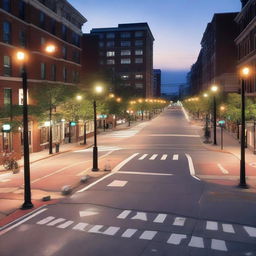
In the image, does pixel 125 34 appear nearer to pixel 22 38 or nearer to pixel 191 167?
pixel 22 38

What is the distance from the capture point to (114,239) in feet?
39.0

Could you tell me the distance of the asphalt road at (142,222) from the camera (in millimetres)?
11180

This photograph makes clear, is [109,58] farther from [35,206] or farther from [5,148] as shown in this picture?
[35,206]

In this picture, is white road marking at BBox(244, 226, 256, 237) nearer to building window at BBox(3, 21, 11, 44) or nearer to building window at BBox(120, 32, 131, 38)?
building window at BBox(3, 21, 11, 44)

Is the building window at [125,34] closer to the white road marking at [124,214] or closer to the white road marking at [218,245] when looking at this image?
the white road marking at [124,214]

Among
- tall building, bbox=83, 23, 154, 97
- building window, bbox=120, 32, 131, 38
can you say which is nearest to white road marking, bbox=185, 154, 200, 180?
tall building, bbox=83, 23, 154, 97

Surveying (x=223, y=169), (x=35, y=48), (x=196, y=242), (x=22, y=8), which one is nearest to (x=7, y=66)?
(x=35, y=48)

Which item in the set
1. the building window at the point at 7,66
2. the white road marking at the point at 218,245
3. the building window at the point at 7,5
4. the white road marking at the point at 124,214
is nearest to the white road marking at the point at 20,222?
the white road marking at the point at 124,214

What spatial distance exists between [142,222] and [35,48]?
3136 cm

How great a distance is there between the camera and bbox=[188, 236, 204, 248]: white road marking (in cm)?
1133

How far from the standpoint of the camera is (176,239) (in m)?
11.9

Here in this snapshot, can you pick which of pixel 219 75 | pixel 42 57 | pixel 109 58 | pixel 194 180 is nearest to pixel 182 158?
pixel 194 180

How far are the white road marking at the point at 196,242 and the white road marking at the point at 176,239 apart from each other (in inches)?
13.2

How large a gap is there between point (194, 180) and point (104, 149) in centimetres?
1912
